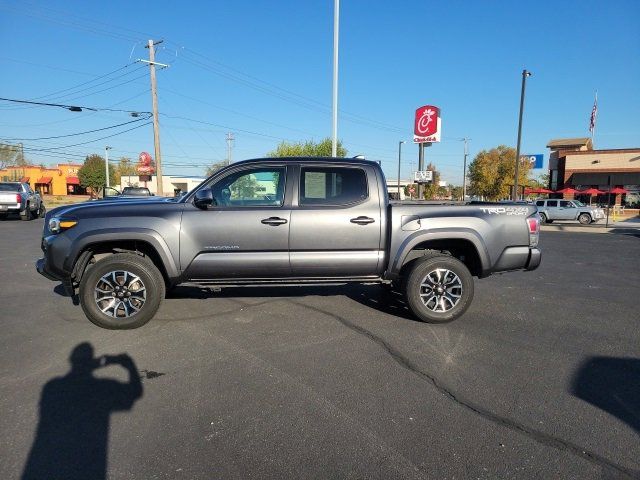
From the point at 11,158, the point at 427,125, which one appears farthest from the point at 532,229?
the point at 11,158

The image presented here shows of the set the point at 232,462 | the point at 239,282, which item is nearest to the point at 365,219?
the point at 239,282

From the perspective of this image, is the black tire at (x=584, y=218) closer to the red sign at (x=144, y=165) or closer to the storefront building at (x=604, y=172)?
the storefront building at (x=604, y=172)

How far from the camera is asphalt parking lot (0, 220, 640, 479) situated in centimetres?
249

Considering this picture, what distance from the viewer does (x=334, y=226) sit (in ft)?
16.0

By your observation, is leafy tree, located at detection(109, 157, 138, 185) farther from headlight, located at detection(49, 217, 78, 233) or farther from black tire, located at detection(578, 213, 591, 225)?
headlight, located at detection(49, 217, 78, 233)

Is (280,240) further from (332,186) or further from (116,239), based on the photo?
(116,239)

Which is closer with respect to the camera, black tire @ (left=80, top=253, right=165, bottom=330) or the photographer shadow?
the photographer shadow

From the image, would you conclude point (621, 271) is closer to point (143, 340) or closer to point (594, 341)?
point (594, 341)

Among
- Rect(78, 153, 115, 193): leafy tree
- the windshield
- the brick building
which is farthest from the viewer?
the brick building

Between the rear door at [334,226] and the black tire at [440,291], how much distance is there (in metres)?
0.48

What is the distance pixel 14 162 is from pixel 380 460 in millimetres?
101458

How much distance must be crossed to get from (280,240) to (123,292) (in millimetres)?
1780

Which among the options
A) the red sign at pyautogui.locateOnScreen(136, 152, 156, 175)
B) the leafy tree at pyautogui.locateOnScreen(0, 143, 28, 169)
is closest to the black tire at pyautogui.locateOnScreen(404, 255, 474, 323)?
the red sign at pyautogui.locateOnScreen(136, 152, 156, 175)

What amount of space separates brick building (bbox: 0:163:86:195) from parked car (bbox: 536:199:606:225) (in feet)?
252
